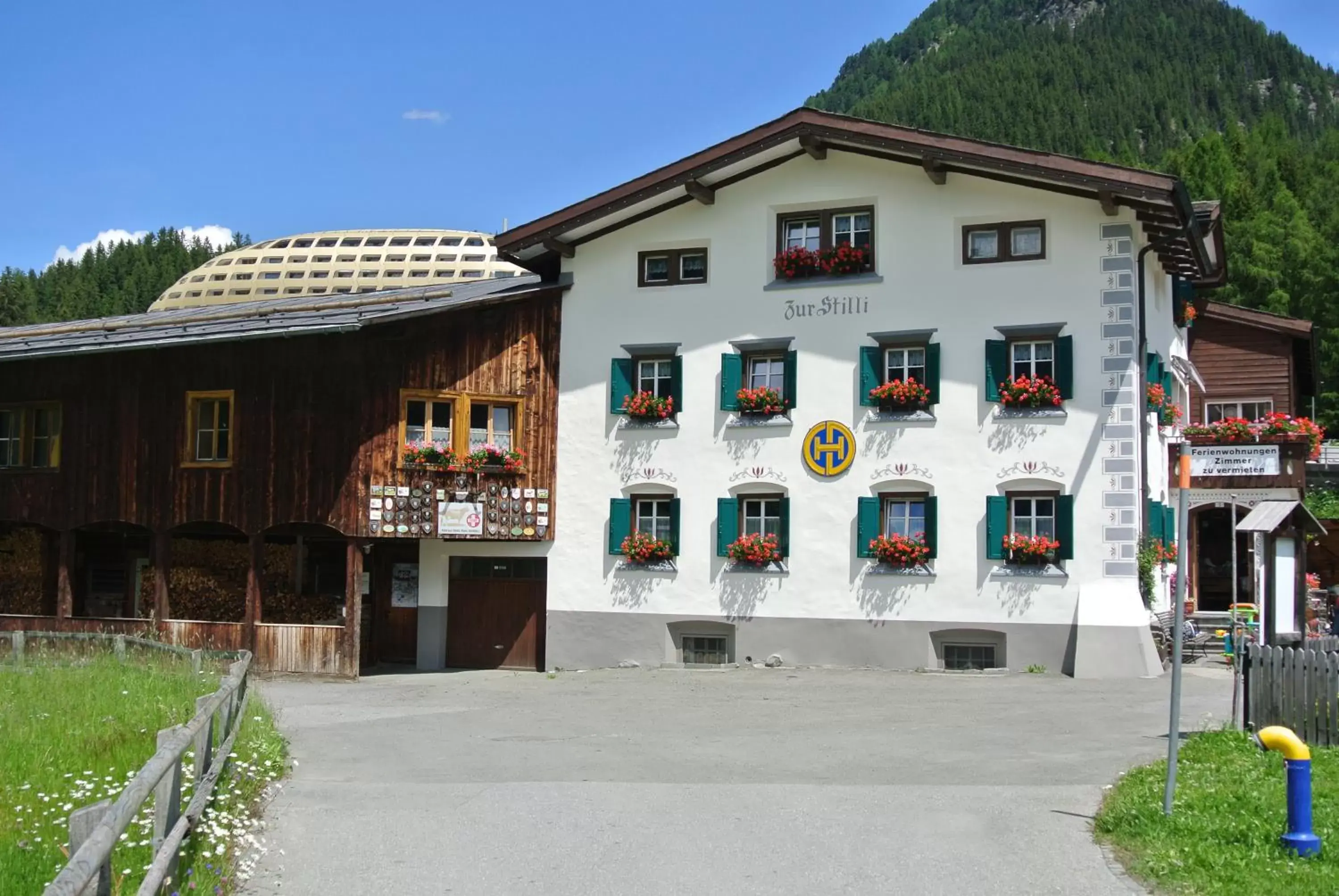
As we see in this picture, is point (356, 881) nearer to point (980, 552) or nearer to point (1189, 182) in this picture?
point (980, 552)

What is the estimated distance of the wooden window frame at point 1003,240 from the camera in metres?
22.7

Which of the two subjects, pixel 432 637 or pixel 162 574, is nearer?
pixel 162 574

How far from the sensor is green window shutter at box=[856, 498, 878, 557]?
23.3 meters

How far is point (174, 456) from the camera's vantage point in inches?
989

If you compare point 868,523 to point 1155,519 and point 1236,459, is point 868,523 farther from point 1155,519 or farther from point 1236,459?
point 1236,459

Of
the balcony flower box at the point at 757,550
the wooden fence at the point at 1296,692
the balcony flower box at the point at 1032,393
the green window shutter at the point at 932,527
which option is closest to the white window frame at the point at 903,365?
the balcony flower box at the point at 1032,393

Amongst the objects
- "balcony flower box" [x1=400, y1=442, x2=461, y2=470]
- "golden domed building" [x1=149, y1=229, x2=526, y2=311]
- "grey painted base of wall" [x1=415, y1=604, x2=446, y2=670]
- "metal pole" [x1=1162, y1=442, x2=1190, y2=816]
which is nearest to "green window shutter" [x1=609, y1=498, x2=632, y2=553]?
"balcony flower box" [x1=400, y1=442, x2=461, y2=470]

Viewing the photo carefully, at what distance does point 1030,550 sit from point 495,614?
9.30 metres

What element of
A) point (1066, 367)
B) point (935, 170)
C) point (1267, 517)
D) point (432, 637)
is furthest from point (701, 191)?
point (1267, 517)

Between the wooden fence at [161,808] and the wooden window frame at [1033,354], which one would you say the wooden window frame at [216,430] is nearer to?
the wooden window frame at [1033,354]

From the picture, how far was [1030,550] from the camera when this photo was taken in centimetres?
2222

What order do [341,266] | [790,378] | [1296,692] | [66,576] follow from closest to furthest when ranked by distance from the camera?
[1296,692]
[790,378]
[66,576]
[341,266]

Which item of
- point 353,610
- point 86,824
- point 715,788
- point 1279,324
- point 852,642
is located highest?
point 1279,324

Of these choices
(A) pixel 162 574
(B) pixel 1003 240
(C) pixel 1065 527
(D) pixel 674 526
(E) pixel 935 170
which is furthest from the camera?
(A) pixel 162 574
